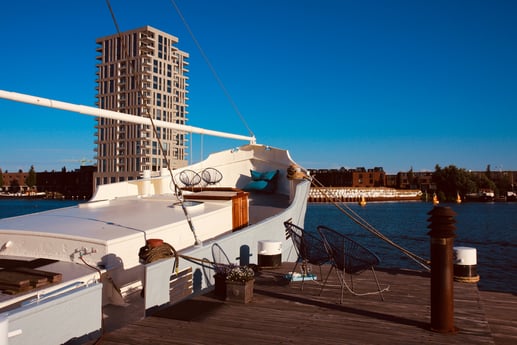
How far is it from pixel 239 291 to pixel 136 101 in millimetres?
106049

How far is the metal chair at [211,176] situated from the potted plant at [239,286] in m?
9.63

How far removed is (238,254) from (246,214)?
2326mm

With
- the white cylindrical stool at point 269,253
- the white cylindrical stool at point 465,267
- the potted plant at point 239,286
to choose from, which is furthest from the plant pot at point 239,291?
the white cylindrical stool at point 465,267

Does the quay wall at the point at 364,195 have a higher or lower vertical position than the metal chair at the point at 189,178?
lower

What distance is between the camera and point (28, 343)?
380 cm

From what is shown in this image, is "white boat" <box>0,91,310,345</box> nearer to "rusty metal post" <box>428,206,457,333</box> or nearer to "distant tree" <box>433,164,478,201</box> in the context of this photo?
"rusty metal post" <box>428,206,457,333</box>

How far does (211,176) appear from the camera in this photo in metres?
16.4

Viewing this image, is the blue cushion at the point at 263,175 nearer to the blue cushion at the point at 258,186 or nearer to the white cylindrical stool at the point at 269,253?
the blue cushion at the point at 258,186

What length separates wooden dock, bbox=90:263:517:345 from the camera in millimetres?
4398

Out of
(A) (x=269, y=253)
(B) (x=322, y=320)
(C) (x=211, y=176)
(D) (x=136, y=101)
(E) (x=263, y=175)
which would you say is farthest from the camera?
(D) (x=136, y=101)

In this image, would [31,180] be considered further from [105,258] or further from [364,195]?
[105,258]

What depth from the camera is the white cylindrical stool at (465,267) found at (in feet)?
23.1

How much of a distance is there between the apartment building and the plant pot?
94501mm

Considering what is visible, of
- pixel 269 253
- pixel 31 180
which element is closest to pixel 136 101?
pixel 31 180
